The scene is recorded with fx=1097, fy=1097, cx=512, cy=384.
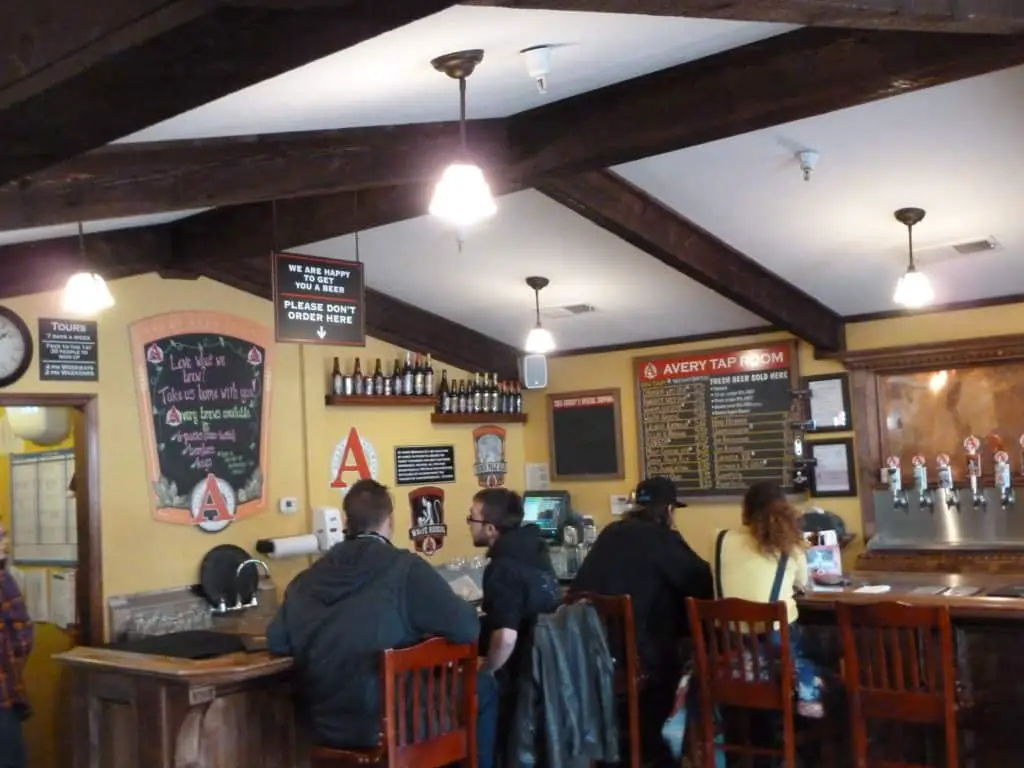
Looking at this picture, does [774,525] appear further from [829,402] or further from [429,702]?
[829,402]

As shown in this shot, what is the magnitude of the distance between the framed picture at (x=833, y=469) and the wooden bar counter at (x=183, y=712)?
145 inches

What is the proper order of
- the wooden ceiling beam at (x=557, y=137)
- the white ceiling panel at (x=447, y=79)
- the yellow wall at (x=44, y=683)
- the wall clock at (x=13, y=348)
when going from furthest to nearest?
the yellow wall at (x=44, y=683) < the wall clock at (x=13, y=348) < the wooden ceiling beam at (x=557, y=137) < the white ceiling panel at (x=447, y=79)

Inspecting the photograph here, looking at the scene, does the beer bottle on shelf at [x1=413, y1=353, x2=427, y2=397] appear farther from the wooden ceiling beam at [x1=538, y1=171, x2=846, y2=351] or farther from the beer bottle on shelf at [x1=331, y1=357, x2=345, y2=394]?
the wooden ceiling beam at [x1=538, y1=171, x2=846, y2=351]

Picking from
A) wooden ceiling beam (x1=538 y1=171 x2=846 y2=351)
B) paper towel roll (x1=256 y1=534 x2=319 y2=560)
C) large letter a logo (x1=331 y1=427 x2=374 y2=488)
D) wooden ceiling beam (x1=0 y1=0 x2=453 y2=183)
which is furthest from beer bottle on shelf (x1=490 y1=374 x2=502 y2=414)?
wooden ceiling beam (x1=0 y1=0 x2=453 y2=183)

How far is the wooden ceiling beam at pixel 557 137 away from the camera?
3352 mm

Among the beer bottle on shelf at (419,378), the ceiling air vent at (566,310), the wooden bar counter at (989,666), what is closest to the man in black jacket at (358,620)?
Answer: the wooden bar counter at (989,666)

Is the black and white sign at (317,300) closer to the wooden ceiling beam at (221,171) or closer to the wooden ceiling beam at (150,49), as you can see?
the wooden ceiling beam at (221,171)

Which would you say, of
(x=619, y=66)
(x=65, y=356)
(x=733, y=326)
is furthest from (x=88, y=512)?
(x=733, y=326)

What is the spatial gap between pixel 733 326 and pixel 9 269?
13.1 feet

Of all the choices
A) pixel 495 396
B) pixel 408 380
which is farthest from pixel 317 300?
pixel 495 396

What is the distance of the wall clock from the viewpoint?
5016 mm

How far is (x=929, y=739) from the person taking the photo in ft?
13.4

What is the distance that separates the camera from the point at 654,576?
4.29 meters

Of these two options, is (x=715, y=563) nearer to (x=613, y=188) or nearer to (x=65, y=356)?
(x=613, y=188)
